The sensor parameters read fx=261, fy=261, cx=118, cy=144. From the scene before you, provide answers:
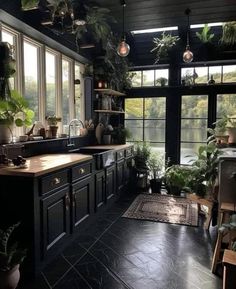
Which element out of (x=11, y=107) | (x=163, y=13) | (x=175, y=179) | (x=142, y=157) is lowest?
(x=175, y=179)

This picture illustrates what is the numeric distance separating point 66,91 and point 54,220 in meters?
2.21

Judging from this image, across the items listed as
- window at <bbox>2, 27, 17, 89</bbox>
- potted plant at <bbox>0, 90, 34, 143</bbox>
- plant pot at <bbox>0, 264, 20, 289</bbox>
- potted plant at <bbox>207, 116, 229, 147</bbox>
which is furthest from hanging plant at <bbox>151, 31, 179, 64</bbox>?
plant pot at <bbox>0, 264, 20, 289</bbox>

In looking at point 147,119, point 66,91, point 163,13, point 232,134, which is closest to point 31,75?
point 66,91

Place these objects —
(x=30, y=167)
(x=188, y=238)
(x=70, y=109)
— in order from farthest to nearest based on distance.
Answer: (x=70, y=109)
(x=188, y=238)
(x=30, y=167)

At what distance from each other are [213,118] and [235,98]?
1.65ft

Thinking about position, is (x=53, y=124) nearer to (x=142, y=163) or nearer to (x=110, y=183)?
(x=110, y=183)

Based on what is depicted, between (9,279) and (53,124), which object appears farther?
(53,124)

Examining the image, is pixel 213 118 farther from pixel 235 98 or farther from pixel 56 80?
pixel 56 80

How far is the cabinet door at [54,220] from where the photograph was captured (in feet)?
7.54

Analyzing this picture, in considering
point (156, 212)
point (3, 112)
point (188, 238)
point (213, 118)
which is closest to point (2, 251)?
point (3, 112)

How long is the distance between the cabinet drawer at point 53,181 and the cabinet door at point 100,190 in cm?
83

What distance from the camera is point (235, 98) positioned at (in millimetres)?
4648

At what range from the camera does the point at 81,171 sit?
2.97 metres

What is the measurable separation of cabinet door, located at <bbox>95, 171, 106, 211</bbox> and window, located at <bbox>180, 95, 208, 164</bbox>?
1.97 metres
